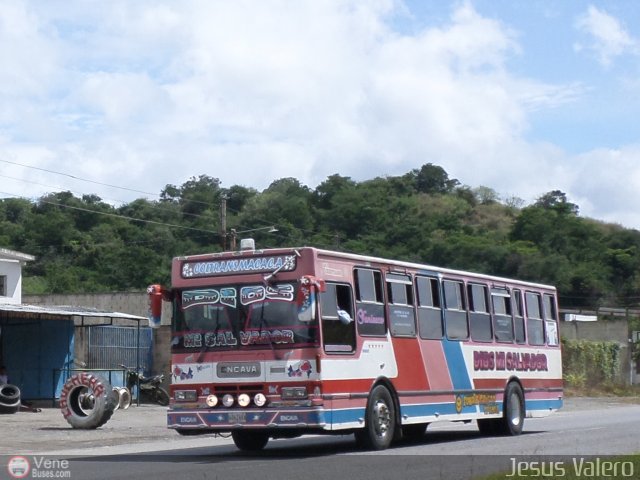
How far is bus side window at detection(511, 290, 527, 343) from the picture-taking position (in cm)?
2311

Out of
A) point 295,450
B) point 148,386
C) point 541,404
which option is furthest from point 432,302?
point 148,386

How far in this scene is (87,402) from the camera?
25.4m

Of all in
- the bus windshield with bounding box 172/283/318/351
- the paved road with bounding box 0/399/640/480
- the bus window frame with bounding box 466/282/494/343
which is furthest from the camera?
→ the bus window frame with bounding box 466/282/494/343

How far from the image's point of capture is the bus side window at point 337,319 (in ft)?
55.3

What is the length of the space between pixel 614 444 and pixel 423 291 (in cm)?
413

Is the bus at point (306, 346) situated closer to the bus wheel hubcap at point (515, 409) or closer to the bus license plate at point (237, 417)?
the bus license plate at point (237, 417)

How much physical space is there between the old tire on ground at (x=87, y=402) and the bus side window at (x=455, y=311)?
8348 millimetres

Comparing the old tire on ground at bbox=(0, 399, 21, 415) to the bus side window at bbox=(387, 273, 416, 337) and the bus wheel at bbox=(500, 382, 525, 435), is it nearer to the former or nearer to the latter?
the bus wheel at bbox=(500, 382, 525, 435)

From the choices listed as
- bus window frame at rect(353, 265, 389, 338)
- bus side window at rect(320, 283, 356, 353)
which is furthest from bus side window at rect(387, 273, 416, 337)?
bus side window at rect(320, 283, 356, 353)

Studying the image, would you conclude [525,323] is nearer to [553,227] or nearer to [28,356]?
[28,356]

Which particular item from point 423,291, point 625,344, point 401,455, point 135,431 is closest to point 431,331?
point 423,291

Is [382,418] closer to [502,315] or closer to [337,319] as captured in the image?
[337,319]

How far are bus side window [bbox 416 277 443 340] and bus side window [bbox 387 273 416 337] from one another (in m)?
0.29

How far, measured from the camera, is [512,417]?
22406 mm
